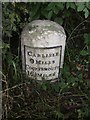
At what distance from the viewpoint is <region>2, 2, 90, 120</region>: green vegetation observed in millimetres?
2893

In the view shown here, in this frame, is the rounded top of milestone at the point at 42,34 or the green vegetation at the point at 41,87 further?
the rounded top of milestone at the point at 42,34

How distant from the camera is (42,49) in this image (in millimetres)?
3014

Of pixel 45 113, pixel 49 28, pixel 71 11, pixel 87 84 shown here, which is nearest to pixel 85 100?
pixel 87 84

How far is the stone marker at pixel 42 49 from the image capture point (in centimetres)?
301

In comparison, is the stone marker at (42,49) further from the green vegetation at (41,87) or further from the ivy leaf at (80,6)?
the ivy leaf at (80,6)

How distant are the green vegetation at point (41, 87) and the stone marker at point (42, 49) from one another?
0.25 ft

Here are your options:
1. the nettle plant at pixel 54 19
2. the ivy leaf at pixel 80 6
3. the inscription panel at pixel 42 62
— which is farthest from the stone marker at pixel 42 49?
the ivy leaf at pixel 80 6

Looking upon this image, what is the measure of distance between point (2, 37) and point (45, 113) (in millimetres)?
718

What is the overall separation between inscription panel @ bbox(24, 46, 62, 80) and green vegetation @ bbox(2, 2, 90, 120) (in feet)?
0.26

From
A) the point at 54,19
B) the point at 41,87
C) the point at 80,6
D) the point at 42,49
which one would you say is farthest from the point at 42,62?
the point at 80,6

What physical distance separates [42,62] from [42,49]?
121 mm

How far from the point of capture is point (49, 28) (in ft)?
10.0

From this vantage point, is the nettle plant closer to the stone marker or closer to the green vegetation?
the green vegetation

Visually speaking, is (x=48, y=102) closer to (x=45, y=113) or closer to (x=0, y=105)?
(x=45, y=113)
